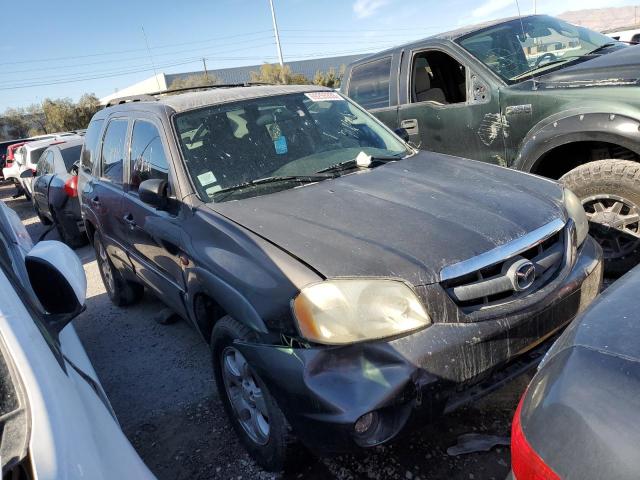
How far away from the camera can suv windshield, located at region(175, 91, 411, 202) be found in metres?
2.99

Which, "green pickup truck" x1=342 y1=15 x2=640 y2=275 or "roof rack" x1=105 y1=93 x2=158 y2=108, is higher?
"roof rack" x1=105 y1=93 x2=158 y2=108

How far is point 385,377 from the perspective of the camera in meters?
1.95

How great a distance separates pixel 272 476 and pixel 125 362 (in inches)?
80.8

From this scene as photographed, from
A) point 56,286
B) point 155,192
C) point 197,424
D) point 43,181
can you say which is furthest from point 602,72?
point 43,181

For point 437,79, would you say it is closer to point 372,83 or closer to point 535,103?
point 372,83

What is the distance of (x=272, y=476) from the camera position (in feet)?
8.19

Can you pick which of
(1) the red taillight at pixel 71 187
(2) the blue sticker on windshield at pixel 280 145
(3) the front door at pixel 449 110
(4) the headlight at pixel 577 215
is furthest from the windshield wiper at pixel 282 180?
(1) the red taillight at pixel 71 187

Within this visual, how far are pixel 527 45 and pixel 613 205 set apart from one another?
1.89m

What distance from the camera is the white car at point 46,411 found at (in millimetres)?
1296

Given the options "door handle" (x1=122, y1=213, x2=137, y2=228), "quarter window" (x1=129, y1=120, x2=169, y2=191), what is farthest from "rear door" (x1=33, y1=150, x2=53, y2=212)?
"quarter window" (x1=129, y1=120, x2=169, y2=191)

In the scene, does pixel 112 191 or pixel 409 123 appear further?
pixel 409 123

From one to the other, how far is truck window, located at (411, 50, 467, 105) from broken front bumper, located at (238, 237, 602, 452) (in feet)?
11.6

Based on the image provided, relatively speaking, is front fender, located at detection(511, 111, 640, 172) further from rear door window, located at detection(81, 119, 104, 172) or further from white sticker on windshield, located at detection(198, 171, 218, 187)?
rear door window, located at detection(81, 119, 104, 172)

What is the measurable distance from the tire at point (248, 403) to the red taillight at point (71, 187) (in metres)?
5.66
